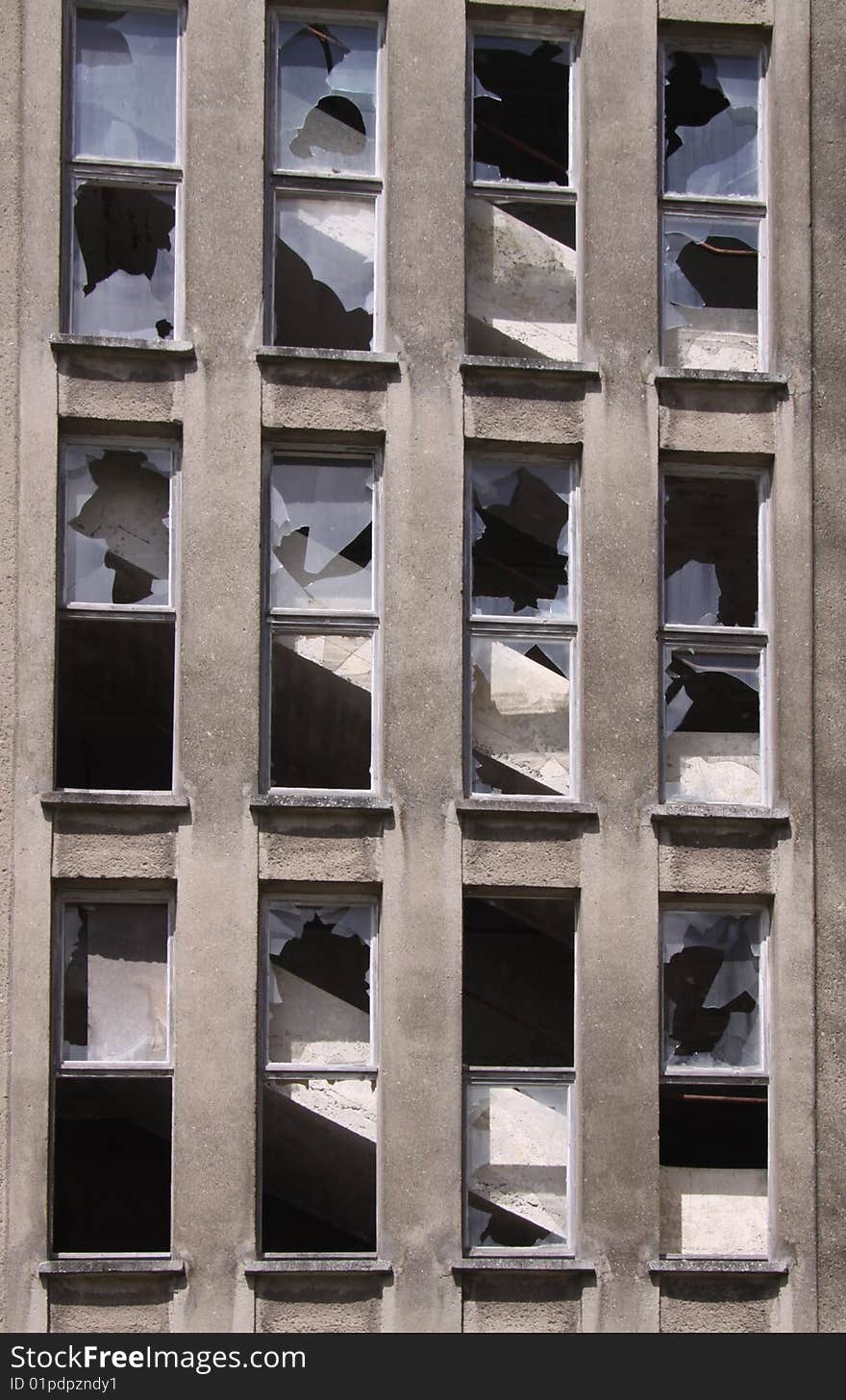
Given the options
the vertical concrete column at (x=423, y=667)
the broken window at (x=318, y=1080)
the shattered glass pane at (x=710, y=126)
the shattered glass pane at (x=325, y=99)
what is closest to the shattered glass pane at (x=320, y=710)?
the vertical concrete column at (x=423, y=667)

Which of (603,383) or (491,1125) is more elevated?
(603,383)

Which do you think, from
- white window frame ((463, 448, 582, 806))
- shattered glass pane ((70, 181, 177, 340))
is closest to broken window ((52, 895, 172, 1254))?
white window frame ((463, 448, 582, 806))

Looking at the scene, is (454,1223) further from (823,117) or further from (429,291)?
(823,117)

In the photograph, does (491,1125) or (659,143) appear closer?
(491,1125)

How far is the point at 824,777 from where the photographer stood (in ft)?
48.3

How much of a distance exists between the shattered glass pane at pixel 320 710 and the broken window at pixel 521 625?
0.85 metres

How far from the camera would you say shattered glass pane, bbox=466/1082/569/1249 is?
14.2 metres

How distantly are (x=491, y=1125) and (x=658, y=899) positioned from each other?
2.11 m

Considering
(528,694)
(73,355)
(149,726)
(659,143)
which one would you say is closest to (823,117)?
(659,143)

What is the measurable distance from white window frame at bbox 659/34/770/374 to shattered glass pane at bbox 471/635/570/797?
8.59 feet

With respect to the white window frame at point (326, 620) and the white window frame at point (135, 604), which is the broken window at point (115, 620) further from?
the white window frame at point (326, 620)

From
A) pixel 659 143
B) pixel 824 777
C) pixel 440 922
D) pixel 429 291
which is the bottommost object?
pixel 440 922

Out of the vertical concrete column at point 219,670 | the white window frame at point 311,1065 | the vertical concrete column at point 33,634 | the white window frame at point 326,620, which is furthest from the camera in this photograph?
the white window frame at point 326,620

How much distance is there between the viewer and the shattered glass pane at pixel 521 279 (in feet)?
49.6
